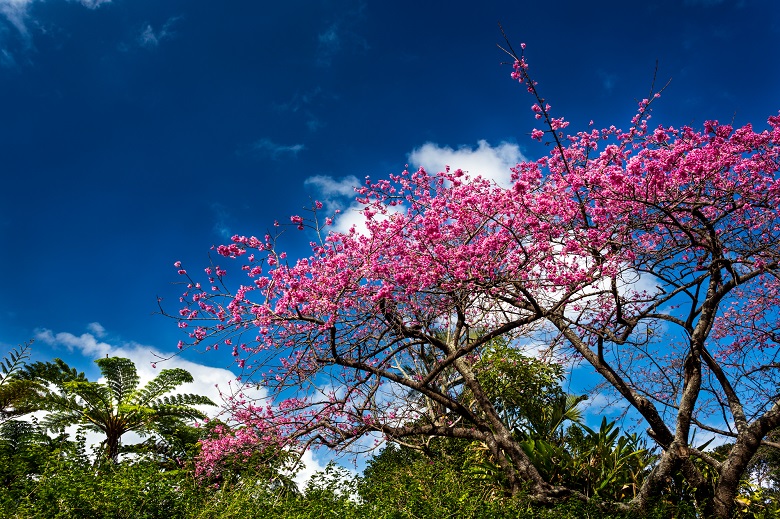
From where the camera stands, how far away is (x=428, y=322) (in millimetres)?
9547

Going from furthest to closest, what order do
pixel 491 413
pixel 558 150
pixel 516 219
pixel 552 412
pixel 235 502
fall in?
pixel 552 412
pixel 491 413
pixel 558 150
pixel 516 219
pixel 235 502

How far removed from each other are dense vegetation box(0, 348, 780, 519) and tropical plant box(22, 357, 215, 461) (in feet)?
0.17

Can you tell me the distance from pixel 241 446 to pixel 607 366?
22.4 ft

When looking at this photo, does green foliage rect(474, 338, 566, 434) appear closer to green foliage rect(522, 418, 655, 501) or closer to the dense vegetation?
the dense vegetation

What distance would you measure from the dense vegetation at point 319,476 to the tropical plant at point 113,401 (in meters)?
0.05

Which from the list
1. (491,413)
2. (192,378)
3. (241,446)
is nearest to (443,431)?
(491,413)

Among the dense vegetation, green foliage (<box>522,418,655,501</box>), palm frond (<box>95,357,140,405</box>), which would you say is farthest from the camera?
palm frond (<box>95,357,140,405</box>)

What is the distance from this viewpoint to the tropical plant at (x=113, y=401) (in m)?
14.1

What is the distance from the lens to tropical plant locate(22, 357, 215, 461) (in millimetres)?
14109

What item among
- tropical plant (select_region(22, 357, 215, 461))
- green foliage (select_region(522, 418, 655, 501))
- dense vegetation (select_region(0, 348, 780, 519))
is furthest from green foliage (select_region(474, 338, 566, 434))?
tropical plant (select_region(22, 357, 215, 461))

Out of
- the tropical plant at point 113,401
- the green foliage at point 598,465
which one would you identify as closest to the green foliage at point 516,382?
the green foliage at point 598,465

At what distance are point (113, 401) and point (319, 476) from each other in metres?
9.41

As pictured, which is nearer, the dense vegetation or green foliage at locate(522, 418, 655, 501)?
the dense vegetation

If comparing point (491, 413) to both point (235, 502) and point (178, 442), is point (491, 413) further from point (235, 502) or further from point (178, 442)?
point (178, 442)
